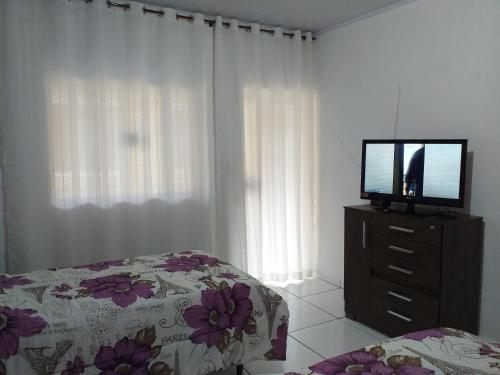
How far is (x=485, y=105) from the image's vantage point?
2867mm

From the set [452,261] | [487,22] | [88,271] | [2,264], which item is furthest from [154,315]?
[487,22]

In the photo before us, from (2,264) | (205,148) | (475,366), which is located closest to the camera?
(475,366)

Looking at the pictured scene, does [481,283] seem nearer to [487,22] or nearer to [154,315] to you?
[487,22]

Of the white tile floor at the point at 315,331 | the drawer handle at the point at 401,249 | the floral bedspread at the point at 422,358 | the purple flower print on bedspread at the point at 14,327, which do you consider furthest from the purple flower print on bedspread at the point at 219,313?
the drawer handle at the point at 401,249

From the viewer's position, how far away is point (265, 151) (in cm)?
411

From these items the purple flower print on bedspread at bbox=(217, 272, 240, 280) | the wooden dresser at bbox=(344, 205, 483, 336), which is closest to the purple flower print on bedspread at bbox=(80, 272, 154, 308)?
the purple flower print on bedspread at bbox=(217, 272, 240, 280)

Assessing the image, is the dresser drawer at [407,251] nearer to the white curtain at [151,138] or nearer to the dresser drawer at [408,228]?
the dresser drawer at [408,228]

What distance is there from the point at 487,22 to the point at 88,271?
307cm

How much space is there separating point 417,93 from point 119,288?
261 centimetres

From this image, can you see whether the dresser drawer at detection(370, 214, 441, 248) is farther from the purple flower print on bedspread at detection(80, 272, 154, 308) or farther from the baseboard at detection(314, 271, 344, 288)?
the purple flower print on bedspread at detection(80, 272, 154, 308)

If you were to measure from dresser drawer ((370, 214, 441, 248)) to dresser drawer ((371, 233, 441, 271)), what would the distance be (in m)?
0.03

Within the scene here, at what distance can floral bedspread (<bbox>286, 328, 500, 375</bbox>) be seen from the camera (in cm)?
148

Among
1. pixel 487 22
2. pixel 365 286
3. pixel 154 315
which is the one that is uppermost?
pixel 487 22

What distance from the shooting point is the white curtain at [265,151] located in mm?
3871
